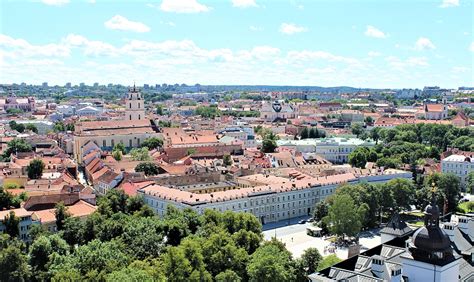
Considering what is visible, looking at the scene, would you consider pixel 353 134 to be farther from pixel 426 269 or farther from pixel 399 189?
pixel 426 269

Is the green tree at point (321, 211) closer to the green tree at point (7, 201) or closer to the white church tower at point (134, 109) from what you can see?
the green tree at point (7, 201)

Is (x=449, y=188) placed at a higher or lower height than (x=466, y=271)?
lower

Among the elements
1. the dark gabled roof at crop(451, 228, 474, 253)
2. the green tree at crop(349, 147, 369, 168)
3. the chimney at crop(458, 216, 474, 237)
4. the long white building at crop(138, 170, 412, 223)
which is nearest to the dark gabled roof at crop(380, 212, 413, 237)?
the chimney at crop(458, 216, 474, 237)

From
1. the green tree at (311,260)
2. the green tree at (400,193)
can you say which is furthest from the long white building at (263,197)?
the green tree at (311,260)

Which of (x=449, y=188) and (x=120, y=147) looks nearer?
(x=449, y=188)

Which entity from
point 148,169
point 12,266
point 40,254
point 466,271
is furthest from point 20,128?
point 466,271

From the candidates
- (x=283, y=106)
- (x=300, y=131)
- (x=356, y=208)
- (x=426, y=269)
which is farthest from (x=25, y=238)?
(x=283, y=106)

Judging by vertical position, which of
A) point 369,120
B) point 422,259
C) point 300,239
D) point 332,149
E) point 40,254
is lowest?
point 300,239

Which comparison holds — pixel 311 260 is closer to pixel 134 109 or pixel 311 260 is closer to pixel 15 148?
pixel 15 148
